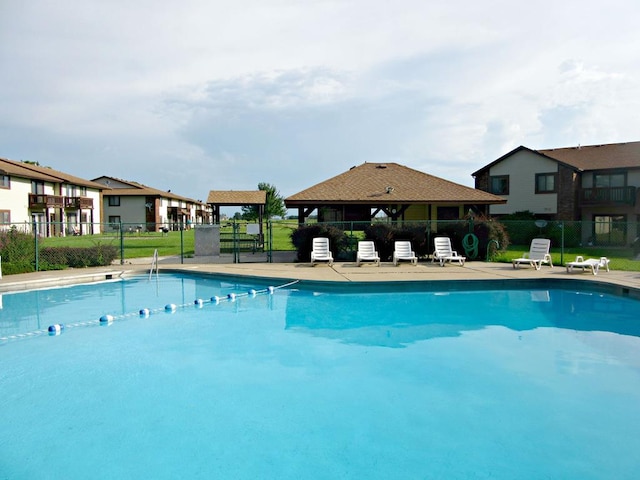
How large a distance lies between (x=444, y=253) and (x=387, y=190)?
598cm

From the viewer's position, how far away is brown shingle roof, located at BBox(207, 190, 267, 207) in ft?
74.0

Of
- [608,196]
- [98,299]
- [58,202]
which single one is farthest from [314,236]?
[58,202]

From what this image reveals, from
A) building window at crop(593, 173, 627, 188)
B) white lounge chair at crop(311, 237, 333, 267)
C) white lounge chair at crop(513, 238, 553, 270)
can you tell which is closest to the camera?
white lounge chair at crop(513, 238, 553, 270)

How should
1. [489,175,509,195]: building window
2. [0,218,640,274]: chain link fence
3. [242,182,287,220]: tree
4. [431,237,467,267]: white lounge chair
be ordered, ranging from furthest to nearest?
[242,182,287,220]: tree
[489,175,509,195]: building window
[431,237,467,267]: white lounge chair
[0,218,640,274]: chain link fence

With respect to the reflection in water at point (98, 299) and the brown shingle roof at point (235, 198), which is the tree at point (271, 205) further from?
the reflection in water at point (98, 299)

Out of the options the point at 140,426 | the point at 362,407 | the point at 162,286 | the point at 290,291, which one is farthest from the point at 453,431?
the point at 162,286

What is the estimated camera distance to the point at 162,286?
14.5 m

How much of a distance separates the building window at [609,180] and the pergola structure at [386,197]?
9.64m

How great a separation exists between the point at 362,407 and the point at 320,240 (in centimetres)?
1286

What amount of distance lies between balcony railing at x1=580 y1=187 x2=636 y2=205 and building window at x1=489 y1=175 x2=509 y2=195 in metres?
4.51

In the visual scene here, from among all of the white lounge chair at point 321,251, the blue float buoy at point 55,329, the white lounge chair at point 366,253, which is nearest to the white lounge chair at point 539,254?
the white lounge chair at point 366,253

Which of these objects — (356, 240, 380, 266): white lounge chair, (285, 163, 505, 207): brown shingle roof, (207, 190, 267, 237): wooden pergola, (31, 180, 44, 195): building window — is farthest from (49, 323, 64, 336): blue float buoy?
(31, 180, 44, 195): building window

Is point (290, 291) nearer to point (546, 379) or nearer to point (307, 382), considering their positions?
point (307, 382)

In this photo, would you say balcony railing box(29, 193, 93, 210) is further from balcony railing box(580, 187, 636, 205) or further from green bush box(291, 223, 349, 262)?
balcony railing box(580, 187, 636, 205)
